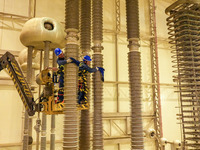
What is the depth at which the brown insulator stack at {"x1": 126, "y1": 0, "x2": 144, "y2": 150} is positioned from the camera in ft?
15.2

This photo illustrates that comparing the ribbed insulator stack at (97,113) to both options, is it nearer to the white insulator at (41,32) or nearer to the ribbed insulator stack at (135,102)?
the ribbed insulator stack at (135,102)

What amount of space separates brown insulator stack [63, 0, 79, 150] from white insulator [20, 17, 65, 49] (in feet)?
5.16

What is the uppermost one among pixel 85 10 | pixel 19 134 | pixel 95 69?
pixel 85 10

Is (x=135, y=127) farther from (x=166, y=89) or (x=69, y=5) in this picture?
(x=166, y=89)

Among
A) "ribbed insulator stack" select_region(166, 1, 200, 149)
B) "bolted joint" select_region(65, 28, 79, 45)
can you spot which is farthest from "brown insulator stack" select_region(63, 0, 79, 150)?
"ribbed insulator stack" select_region(166, 1, 200, 149)

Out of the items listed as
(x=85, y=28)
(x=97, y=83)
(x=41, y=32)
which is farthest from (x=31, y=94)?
(x=85, y=28)

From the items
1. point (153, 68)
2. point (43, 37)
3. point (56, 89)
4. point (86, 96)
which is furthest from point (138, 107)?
point (153, 68)

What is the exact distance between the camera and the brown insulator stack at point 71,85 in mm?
4020

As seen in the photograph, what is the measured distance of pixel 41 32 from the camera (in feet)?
19.0

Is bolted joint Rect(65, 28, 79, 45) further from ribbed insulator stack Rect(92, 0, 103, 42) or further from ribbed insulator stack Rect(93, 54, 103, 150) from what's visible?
ribbed insulator stack Rect(93, 54, 103, 150)

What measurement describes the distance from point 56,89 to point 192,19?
137 inches

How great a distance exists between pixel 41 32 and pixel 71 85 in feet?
7.61

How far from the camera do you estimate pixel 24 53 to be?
7832 mm

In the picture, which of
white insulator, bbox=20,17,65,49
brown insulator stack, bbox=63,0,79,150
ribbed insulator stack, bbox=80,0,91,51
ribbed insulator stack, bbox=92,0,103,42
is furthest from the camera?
white insulator, bbox=20,17,65,49
